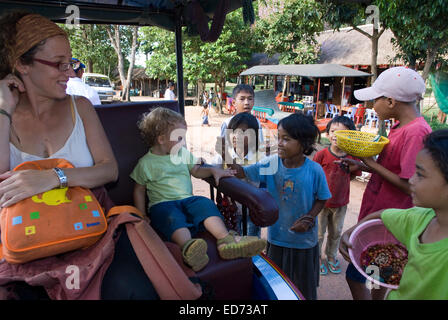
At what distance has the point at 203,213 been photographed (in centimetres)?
187

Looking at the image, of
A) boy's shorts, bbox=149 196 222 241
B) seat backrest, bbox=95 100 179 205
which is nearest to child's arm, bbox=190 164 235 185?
boy's shorts, bbox=149 196 222 241

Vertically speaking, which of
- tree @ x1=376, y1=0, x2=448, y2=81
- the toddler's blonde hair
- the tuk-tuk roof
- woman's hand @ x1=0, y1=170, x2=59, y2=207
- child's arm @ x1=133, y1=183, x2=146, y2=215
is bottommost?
child's arm @ x1=133, y1=183, x2=146, y2=215

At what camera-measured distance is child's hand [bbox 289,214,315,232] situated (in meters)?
1.96

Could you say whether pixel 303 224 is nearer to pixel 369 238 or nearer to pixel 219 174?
pixel 369 238

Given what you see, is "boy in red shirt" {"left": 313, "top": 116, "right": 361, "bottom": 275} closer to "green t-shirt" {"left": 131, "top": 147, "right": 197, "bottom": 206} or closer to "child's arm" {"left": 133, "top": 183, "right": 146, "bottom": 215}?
"green t-shirt" {"left": 131, "top": 147, "right": 197, "bottom": 206}

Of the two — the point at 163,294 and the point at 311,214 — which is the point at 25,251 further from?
the point at 311,214

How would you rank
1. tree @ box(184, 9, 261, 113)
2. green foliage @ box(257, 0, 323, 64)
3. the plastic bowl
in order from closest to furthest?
1. the plastic bowl
2. green foliage @ box(257, 0, 323, 64)
3. tree @ box(184, 9, 261, 113)

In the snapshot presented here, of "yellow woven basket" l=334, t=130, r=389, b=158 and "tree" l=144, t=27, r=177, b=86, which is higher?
"tree" l=144, t=27, r=177, b=86

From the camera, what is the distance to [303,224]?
6.44 feet

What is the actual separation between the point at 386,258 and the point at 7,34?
2.34 meters

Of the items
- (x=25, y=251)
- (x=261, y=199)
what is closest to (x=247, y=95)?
(x=261, y=199)

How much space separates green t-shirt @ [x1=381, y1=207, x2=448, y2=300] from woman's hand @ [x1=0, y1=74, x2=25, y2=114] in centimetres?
196

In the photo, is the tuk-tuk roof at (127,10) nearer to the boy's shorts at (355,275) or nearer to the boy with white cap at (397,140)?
the boy with white cap at (397,140)

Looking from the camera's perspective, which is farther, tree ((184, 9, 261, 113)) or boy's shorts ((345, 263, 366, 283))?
tree ((184, 9, 261, 113))
